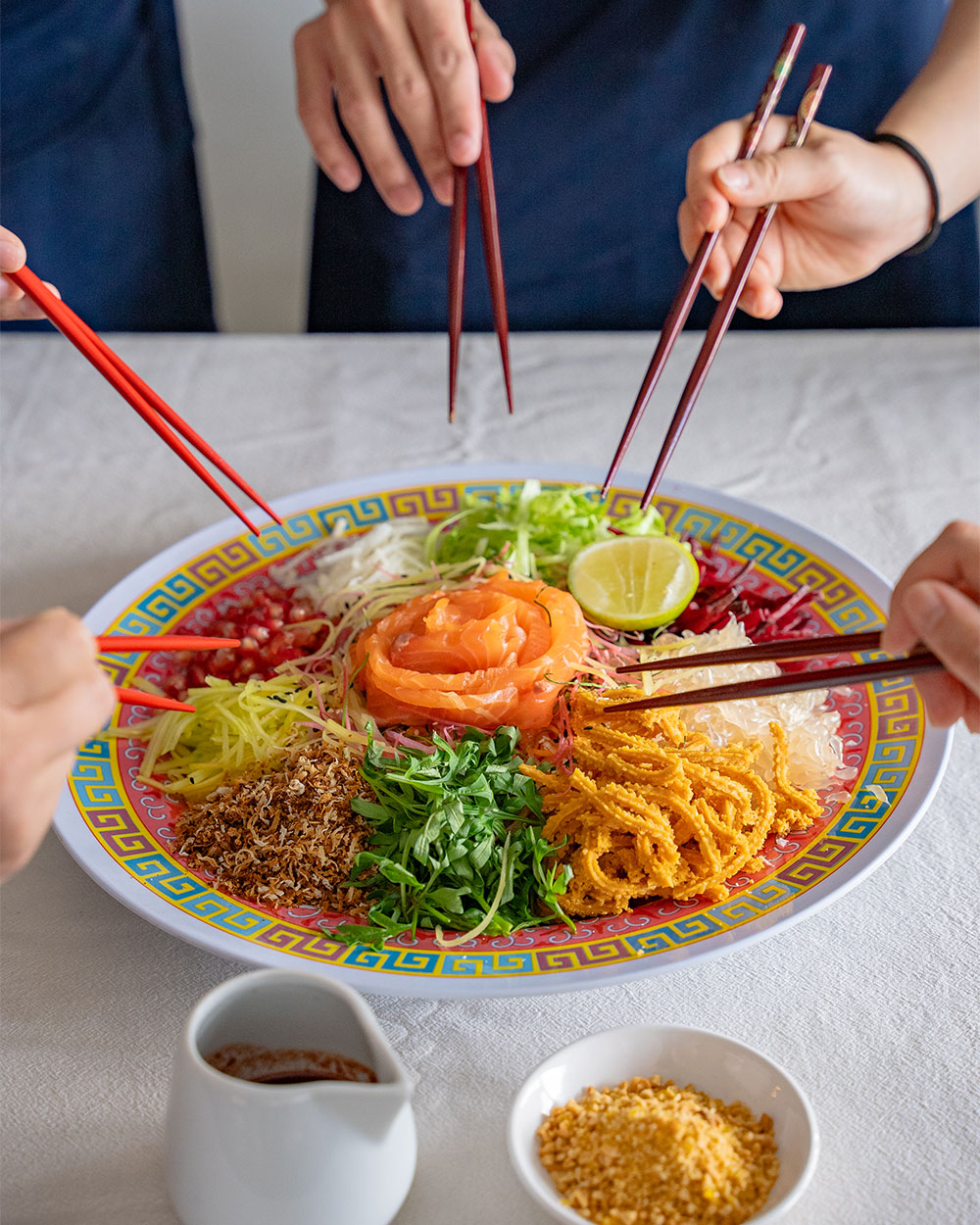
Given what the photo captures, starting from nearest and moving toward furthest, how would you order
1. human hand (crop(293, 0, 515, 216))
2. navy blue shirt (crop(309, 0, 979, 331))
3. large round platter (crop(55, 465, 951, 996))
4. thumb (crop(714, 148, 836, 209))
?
1. large round platter (crop(55, 465, 951, 996))
2. thumb (crop(714, 148, 836, 209))
3. human hand (crop(293, 0, 515, 216))
4. navy blue shirt (crop(309, 0, 979, 331))

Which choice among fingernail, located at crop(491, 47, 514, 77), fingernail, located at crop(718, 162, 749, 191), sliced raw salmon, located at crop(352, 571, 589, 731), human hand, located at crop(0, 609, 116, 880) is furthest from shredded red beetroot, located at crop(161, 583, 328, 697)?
fingernail, located at crop(491, 47, 514, 77)

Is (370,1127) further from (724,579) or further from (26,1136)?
(724,579)

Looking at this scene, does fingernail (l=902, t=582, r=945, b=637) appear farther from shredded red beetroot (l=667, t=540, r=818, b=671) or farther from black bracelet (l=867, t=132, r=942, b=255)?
black bracelet (l=867, t=132, r=942, b=255)

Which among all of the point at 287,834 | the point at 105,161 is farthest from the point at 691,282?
the point at 105,161

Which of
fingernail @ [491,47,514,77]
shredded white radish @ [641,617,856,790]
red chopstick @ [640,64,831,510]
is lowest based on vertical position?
shredded white radish @ [641,617,856,790]

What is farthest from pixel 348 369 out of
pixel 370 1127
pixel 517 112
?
pixel 370 1127

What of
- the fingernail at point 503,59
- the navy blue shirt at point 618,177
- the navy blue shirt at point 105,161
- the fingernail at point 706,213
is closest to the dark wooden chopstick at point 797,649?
the fingernail at point 706,213

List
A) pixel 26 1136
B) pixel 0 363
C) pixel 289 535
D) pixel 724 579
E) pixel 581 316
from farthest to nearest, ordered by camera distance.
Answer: pixel 581 316
pixel 0 363
pixel 289 535
pixel 724 579
pixel 26 1136
